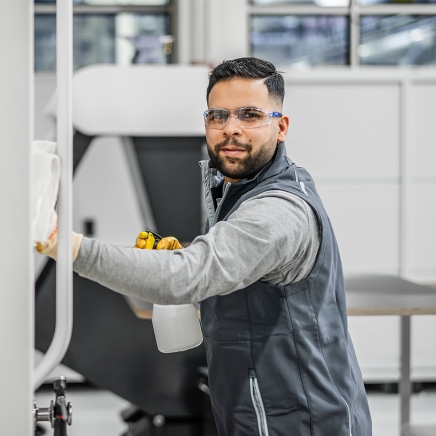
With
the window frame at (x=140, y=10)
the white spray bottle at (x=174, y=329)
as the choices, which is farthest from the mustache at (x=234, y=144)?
the window frame at (x=140, y=10)

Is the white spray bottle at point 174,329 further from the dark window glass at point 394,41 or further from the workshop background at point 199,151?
the dark window glass at point 394,41

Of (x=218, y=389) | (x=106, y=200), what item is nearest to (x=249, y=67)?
(x=218, y=389)

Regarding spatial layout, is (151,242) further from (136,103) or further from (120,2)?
(120,2)

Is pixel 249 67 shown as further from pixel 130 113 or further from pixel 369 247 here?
pixel 369 247

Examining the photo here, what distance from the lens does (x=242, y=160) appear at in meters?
1.40

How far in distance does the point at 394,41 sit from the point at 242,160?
153 inches

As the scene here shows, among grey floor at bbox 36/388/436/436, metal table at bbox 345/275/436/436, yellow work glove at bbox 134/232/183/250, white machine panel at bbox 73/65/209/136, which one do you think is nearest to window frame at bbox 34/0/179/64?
white machine panel at bbox 73/65/209/136

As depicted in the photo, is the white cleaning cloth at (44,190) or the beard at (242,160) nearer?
the white cleaning cloth at (44,190)

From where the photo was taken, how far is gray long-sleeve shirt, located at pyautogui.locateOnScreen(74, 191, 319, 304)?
102 cm

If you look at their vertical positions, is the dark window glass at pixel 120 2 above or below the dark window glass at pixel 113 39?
above

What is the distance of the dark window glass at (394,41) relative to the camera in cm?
487

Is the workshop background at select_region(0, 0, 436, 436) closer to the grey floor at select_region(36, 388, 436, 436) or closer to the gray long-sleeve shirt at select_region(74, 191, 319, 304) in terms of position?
the grey floor at select_region(36, 388, 436, 436)

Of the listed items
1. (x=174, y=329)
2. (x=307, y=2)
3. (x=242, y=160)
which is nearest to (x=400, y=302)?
(x=174, y=329)

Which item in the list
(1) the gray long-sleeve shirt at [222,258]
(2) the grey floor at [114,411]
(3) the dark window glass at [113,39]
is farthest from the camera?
(3) the dark window glass at [113,39]
